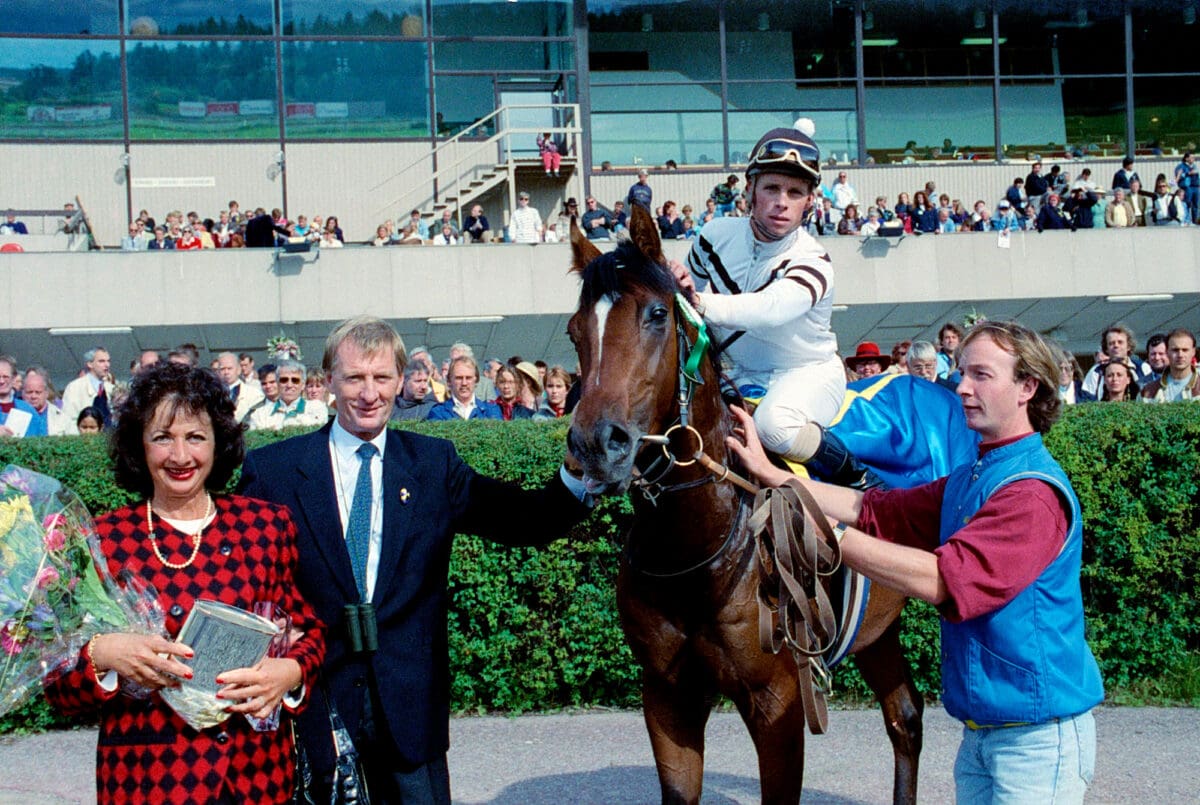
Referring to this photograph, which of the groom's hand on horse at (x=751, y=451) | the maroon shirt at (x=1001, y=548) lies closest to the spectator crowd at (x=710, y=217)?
the groom's hand on horse at (x=751, y=451)

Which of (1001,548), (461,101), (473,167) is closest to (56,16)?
(461,101)

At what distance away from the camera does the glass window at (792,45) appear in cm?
3014

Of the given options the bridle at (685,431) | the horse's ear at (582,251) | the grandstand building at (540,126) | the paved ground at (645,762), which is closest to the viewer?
the bridle at (685,431)

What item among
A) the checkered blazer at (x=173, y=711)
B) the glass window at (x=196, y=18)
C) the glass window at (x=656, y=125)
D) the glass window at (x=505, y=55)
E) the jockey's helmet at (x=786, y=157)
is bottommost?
the checkered blazer at (x=173, y=711)

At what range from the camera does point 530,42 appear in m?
→ 27.5

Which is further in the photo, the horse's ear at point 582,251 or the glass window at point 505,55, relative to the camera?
the glass window at point 505,55

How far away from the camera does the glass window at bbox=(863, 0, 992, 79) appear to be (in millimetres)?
30516

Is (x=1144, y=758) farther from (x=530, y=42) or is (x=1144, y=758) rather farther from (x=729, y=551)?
(x=530, y=42)

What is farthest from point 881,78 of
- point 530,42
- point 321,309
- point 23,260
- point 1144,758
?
point 1144,758

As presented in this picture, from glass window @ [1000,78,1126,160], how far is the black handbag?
3025 centimetres

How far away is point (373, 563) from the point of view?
3.67 m

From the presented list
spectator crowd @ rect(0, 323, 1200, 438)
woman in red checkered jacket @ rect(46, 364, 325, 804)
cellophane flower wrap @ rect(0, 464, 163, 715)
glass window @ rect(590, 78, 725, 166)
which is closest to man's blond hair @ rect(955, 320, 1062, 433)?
woman in red checkered jacket @ rect(46, 364, 325, 804)

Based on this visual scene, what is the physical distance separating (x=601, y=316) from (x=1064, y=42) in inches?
1243

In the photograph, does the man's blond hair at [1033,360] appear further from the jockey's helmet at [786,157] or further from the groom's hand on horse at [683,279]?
the jockey's helmet at [786,157]
